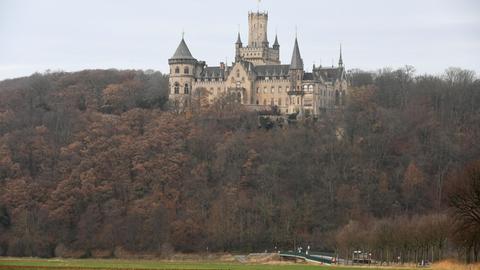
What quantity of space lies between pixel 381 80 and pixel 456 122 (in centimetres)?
1726

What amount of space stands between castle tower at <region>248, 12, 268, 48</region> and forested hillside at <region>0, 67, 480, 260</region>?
15.0m

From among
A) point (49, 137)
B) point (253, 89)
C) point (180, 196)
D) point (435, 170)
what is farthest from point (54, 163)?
point (435, 170)

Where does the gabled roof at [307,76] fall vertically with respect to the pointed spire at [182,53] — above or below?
below

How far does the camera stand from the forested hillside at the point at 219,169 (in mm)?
141250

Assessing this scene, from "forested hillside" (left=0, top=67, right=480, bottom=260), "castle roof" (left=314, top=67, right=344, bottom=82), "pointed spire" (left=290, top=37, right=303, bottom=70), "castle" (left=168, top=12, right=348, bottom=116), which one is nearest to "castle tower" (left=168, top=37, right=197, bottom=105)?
Result: "castle" (left=168, top=12, right=348, bottom=116)

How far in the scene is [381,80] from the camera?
177m

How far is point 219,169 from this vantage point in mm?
155375

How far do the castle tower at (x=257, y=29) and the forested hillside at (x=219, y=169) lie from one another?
15049mm

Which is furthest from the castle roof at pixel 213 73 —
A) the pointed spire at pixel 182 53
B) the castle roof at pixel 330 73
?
the castle roof at pixel 330 73

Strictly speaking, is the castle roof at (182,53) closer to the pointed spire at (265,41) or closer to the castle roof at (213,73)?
the castle roof at (213,73)

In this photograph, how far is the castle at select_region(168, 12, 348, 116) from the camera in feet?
544

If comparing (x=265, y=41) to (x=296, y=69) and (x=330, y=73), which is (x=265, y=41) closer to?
(x=330, y=73)

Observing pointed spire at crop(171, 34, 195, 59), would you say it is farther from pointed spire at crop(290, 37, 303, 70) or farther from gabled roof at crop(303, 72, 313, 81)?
gabled roof at crop(303, 72, 313, 81)

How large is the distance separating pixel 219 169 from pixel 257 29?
31.0m
